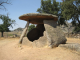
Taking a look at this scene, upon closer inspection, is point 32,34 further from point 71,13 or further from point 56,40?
point 71,13

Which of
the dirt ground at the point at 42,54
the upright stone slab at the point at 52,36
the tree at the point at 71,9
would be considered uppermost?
the tree at the point at 71,9

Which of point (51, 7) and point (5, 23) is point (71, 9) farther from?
point (5, 23)

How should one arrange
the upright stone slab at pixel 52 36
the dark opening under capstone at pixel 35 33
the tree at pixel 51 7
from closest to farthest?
the upright stone slab at pixel 52 36, the dark opening under capstone at pixel 35 33, the tree at pixel 51 7

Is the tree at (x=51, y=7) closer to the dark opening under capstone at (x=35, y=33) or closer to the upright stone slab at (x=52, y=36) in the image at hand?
the dark opening under capstone at (x=35, y=33)

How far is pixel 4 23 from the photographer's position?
45.4ft

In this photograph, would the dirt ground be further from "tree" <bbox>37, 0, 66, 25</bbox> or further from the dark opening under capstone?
"tree" <bbox>37, 0, 66, 25</bbox>

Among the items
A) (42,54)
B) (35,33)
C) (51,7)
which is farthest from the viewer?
(51,7)

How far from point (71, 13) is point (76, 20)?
7.24 feet

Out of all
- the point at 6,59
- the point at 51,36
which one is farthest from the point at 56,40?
the point at 6,59

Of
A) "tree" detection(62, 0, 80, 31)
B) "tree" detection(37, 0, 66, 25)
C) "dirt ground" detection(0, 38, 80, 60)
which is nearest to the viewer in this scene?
"dirt ground" detection(0, 38, 80, 60)

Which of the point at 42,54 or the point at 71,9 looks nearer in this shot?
the point at 42,54

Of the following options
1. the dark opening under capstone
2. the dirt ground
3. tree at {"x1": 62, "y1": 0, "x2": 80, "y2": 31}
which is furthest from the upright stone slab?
tree at {"x1": 62, "y1": 0, "x2": 80, "y2": 31}

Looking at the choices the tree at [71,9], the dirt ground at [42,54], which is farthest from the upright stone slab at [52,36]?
the tree at [71,9]

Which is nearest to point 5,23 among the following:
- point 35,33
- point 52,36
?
point 35,33
